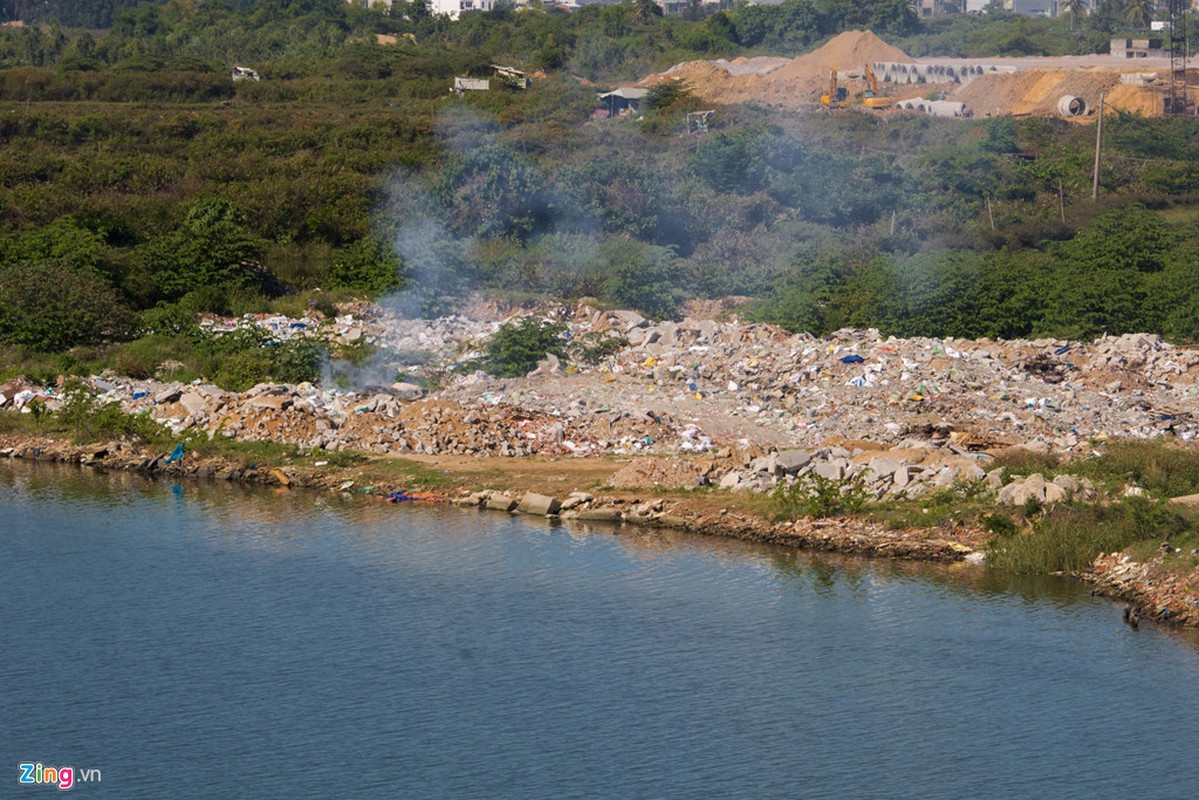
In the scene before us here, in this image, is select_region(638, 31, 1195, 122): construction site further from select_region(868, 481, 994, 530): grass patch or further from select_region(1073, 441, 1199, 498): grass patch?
select_region(868, 481, 994, 530): grass patch

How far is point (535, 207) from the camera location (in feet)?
101

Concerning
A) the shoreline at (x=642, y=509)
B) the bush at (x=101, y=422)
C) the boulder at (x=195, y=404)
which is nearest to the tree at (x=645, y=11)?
the boulder at (x=195, y=404)

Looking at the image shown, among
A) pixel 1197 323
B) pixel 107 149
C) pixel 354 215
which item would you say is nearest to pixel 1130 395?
pixel 1197 323

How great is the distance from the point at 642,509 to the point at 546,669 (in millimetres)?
4436

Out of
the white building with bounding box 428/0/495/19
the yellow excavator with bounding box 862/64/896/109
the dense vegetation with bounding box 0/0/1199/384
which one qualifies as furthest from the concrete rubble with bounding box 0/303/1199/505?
the white building with bounding box 428/0/495/19

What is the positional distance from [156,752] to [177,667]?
1.76 metres

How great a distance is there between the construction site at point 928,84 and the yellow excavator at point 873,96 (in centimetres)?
3

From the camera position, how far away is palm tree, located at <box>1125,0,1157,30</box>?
84.2 m

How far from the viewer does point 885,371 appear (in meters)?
20.6

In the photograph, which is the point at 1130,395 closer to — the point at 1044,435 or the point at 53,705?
the point at 1044,435

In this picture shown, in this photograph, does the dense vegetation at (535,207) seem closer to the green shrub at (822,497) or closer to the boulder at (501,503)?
the boulder at (501,503)

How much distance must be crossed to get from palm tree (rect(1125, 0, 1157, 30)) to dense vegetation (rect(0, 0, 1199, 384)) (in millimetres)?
36453

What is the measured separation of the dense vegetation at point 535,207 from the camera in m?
25.6

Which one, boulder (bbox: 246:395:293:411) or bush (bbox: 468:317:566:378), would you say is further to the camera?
bush (bbox: 468:317:566:378)
